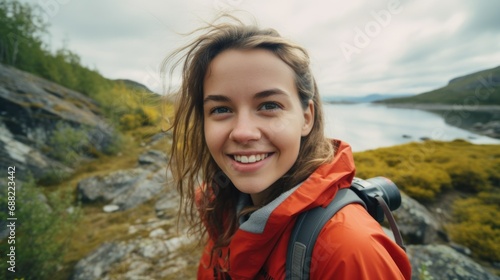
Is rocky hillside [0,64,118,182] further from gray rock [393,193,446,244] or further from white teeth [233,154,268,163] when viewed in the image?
gray rock [393,193,446,244]

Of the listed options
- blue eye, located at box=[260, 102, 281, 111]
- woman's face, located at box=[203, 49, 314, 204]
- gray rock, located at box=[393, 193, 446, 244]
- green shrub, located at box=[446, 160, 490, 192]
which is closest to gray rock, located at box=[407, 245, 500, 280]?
gray rock, located at box=[393, 193, 446, 244]

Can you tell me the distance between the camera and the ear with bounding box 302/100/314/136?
1700 millimetres

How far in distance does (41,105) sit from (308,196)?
12463 millimetres

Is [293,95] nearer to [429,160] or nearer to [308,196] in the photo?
[308,196]

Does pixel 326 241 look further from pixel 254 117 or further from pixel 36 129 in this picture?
pixel 36 129

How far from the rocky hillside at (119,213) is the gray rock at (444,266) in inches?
0.4

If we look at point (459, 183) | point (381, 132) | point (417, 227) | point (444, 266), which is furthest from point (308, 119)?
point (381, 132)

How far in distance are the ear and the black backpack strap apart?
23.7 inches

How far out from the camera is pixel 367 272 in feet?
2.99

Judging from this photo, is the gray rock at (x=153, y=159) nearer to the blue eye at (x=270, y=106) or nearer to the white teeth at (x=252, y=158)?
the white teeth at (x=252, y=158)

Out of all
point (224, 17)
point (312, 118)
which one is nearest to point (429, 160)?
point (312, 118)

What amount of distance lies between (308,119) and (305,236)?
2.91 feet

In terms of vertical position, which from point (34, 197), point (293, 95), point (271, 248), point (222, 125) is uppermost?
point (293, 95)

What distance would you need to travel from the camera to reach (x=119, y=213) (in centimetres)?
607
